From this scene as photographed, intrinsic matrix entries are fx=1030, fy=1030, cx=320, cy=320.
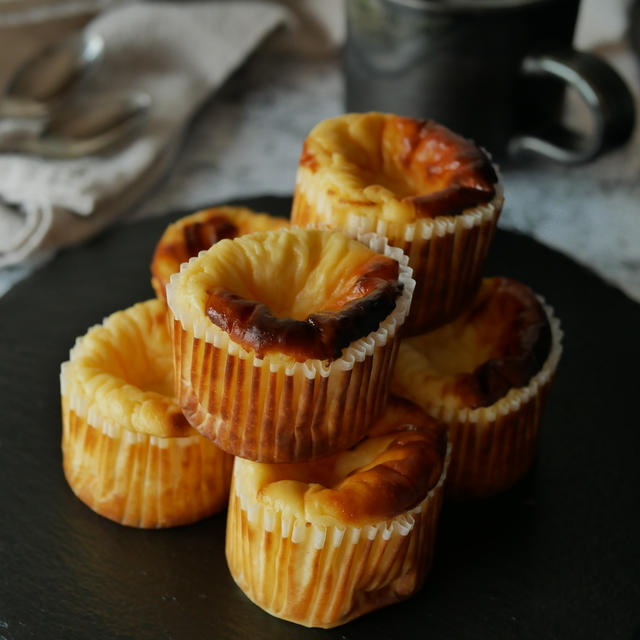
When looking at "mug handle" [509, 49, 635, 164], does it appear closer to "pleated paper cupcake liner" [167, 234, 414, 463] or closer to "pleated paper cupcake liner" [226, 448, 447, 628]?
"pleated paper cupcake liner" [167, 234, 414, 463]

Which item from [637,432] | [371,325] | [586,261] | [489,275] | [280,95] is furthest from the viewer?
[280,95]

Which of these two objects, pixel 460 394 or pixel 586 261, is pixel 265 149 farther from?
pixel 460 394

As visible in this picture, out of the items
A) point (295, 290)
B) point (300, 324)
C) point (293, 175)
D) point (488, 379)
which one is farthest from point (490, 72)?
point (300, 324)

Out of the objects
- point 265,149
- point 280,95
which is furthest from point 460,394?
point 280,95

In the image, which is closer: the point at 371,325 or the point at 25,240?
the point at 371,325

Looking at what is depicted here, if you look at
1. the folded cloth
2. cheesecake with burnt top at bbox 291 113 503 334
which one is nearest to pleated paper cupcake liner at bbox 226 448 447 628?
A: cheesecake with burnt top at bbox 291 113 503 334

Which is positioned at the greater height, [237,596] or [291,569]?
[291,569]

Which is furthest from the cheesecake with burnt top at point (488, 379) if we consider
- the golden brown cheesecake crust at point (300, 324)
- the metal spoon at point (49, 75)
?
the metal spoon at point (49, 75)

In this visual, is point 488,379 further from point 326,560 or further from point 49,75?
point 49,75
